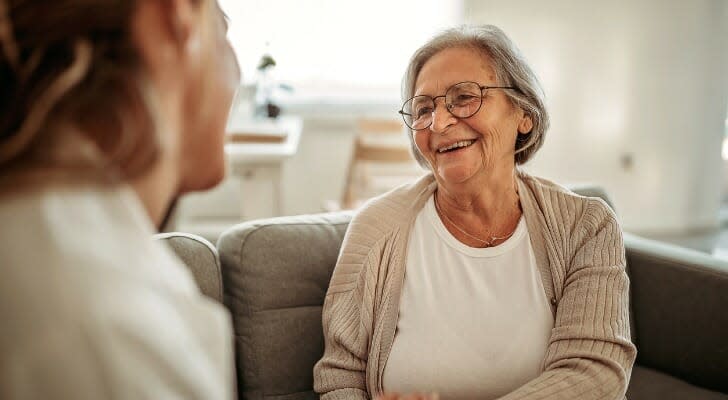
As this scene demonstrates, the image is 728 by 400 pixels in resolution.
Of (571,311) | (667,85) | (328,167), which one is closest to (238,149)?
(571,311)

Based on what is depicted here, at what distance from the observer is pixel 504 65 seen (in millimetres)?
1500

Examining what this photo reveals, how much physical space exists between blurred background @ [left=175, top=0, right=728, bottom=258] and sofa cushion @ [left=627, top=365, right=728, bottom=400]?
2998 mm

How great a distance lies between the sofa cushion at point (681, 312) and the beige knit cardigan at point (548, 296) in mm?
328

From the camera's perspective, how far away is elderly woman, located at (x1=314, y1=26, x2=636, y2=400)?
1320mm

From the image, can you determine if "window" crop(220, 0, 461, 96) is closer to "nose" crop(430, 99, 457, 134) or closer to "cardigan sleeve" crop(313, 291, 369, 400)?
"nose" crop(430, 99, 457, 134)

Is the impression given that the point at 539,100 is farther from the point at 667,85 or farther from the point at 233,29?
the point at 667,85

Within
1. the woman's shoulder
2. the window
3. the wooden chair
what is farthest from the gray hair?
the window

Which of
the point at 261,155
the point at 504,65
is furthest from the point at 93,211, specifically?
the point at 261,155

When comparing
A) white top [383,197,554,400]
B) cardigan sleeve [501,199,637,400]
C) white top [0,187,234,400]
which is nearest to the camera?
white top [0,187,234,400]

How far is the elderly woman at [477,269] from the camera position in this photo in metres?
1.32

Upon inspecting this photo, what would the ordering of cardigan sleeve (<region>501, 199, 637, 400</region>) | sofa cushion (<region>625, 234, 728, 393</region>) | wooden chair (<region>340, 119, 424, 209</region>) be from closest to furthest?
cardigan sleeve (<region>501, 199, 637, 400</region>) < sofa cushion (<region>625, 234, 728, 393</region>) < wooden chair (<region>340, 119, 424, 209</region>)

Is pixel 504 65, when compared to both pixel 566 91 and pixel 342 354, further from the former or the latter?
pixel 566 91

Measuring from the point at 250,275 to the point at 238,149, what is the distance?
54.5 inches

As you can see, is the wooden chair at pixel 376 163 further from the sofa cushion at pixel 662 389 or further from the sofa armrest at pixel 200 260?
the sofa armrest at pixel 200 260
